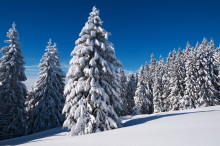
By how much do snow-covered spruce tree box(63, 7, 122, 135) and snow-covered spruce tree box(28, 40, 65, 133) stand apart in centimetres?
1153

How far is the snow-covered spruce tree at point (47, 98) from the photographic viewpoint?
23.6 metres

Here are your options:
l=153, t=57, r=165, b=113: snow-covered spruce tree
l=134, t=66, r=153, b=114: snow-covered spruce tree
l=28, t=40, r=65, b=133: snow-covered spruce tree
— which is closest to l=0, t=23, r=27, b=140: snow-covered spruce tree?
l=28, t=40, r=65, b=133: snow-covered spruce tree

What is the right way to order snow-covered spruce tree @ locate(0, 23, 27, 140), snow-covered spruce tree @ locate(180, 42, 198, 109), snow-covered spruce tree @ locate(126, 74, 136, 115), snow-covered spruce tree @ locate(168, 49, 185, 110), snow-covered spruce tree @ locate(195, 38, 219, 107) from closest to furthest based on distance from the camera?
1. snow-covered spruce tree @ locate(0, 23, 27, 140)
2. snow-covered spruce tree @ locate(195, 38, 219, 107)
3. snow-covered spruce tree @ locate(180, 42, 198, 109)
4. snow-covered spruce tree @ locate(168, 49, 185, 110)
5. snow-covered spruce tree @ locate(126, 74, 136, 115)

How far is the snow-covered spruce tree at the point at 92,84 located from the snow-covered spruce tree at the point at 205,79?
25.9 m

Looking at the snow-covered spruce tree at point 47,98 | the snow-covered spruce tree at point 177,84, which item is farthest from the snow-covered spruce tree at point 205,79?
the snow-covered spruce tree at point 47,98

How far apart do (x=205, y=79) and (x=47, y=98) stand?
101 feet

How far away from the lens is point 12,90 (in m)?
21.2

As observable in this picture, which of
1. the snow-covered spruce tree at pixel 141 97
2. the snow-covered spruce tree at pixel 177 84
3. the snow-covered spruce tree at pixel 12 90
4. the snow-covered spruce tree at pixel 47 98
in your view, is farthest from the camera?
the snow-covered spruce tree at pixel 141 97

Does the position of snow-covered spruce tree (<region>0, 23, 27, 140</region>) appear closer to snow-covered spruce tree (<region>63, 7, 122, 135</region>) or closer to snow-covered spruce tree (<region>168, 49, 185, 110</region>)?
snow-covered spruce tree (<region>63, 7, 122, 135</region>)

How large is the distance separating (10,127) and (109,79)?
593 inches

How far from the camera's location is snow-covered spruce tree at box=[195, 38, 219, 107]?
3222 centimetres

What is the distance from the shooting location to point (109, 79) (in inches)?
571

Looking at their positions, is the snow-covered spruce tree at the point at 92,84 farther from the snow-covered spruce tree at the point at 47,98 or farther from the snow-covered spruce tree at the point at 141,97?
the snow-covered spruce tree at the point at 141,97

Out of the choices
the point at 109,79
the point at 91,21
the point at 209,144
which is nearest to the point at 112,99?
the point at 109,79
